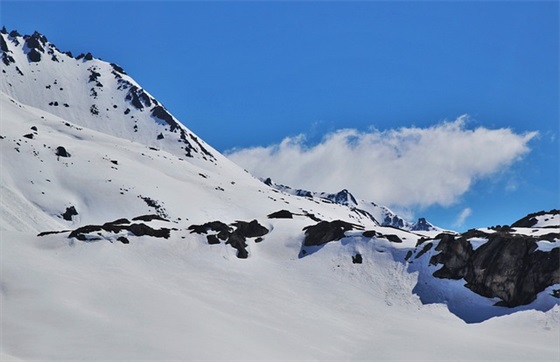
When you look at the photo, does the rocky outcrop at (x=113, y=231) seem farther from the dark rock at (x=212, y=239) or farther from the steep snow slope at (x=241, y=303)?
the dark rock at (x=212, y=239)

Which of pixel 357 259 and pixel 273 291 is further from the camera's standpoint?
pixel 357 259

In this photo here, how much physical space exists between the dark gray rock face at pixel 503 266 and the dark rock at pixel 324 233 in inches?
516

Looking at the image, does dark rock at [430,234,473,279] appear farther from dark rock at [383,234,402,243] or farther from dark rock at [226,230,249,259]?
dark rock at [226,230,249,259]

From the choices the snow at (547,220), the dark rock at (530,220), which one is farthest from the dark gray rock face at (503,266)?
the dark rock at (530,220)

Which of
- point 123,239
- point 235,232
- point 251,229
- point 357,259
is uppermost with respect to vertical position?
point 251,229

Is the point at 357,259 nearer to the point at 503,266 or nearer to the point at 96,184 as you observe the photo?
the point at 503,266

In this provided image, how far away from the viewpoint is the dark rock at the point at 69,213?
9012 cm

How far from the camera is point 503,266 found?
168ft

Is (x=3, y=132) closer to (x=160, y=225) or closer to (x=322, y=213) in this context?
(x=160, y=225)

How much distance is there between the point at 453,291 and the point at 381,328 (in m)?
12.2

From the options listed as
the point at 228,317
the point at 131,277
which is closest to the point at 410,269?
the point at 228,317

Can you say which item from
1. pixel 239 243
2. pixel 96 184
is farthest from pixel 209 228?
pixel 96 184

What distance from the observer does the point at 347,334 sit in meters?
42.2

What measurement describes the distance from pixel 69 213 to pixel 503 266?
73.9 m
